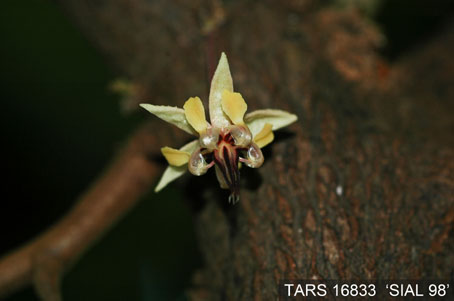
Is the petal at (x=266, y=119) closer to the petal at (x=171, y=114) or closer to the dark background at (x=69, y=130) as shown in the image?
the petal at (x=171, y=114)

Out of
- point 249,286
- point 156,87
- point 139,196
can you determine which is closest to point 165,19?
point 156,87

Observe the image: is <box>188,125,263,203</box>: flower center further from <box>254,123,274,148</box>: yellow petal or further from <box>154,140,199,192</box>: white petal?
<box>154,140,199,192</box>: white petal

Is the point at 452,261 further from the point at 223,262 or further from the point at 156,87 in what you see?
the point at 156,87

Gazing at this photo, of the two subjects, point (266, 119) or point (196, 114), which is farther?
point (266, 119)

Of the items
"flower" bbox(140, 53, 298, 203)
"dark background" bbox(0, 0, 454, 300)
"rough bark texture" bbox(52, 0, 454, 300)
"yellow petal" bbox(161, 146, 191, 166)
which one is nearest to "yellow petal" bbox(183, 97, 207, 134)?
"flower" bbox(140, 53, 298, 203)

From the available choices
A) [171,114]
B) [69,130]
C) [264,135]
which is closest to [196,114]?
[171,114]

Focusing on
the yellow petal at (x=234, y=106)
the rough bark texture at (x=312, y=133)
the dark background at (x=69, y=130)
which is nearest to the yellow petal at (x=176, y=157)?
the yellow petal at (x=234, y=106)

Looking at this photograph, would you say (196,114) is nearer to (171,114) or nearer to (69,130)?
(171,114)
